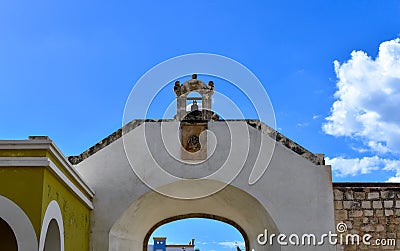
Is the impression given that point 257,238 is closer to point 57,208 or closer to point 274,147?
point 274,147

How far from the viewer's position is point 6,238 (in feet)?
23.6

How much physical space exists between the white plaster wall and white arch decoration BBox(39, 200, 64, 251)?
5.77 ft

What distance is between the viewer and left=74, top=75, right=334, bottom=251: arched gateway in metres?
8.08

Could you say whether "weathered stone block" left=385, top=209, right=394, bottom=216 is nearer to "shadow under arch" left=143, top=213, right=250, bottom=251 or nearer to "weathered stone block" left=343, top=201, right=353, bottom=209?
"weathered stone block" left=343, top=201, right=353, bottom=209

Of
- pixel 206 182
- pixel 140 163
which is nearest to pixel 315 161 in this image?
pixel 206 182

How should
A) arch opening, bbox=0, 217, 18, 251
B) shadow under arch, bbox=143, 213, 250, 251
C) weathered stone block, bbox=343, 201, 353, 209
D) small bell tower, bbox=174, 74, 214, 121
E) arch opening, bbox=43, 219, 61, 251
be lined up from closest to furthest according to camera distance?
1. arch opening, bbox=43, 219, 61, 251
2. arch opening, bbox=0, 217, 18, 251
3. weathered stone block, bbox=343, 201, 353, 209
4. small bell tower, bbox=174, 74, 214, 121
5. shadow under arch, bbox=143, 213, 250, 251

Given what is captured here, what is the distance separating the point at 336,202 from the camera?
803 cm

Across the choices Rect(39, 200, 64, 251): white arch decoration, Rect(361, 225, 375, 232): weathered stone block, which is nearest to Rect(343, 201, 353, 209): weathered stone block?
Rect(361, 225, 375, 232): weathered stone block

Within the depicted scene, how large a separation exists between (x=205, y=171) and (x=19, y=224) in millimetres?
3408

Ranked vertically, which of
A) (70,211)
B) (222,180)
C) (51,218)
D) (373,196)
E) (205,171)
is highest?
(205,171)

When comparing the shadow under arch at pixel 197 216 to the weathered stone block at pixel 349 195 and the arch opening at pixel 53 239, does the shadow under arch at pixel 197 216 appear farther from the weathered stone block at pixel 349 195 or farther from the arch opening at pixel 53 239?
the arch opening at pixel 53 239

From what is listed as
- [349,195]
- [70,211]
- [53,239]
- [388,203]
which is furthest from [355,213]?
[53,239]

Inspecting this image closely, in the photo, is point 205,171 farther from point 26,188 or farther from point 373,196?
point 26,188

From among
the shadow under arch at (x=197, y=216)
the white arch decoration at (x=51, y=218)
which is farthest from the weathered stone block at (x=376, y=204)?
the white arch decoration at (x=51, y=218)
